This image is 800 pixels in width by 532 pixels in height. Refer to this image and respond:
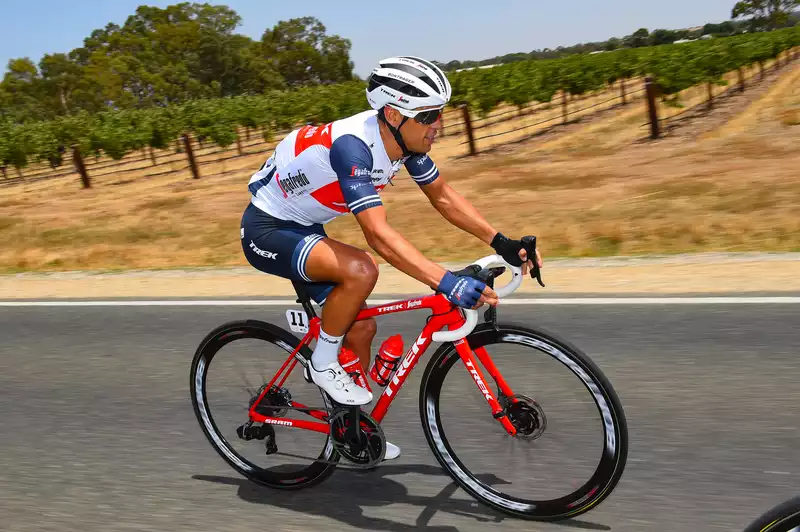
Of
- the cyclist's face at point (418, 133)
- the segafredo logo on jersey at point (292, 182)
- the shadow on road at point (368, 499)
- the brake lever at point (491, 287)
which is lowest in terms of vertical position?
the shadow on road at point (368, 499)

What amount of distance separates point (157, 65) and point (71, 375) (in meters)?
146


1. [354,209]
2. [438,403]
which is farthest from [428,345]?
[354,209]

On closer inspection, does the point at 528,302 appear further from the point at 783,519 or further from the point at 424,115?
the point at 783,519

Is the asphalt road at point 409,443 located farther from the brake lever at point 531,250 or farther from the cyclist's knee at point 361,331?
the brake lever at point 531,250

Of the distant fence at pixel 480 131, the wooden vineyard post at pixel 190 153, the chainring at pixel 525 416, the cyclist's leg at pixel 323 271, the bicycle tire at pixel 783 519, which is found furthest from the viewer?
the wooden vineyard post at pixel 190 153

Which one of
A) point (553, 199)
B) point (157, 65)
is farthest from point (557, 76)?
point (157, 65)

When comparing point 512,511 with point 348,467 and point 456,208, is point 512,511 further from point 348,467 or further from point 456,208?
point 456,208

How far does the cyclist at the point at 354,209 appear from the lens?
3.25 meters

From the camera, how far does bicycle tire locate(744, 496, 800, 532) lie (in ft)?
7.22

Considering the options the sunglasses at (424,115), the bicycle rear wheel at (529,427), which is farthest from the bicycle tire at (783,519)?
the sunglasses at (424,115)

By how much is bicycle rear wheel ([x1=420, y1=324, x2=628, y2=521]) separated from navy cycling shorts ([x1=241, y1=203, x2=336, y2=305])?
674 millimetres

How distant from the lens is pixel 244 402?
4.17 m

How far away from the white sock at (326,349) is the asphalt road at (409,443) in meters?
0.72

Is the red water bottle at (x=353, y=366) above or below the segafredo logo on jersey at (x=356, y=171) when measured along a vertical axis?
below
